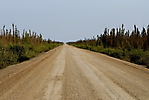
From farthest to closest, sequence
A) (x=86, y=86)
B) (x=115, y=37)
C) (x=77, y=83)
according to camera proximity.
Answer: (x=115, y=37) < (x=77, y=83) < (x=86, y=86)

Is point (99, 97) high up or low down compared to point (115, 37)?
down

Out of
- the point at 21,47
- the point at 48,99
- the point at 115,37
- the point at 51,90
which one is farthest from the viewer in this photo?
the point at 115,37

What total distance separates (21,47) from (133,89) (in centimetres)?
1408

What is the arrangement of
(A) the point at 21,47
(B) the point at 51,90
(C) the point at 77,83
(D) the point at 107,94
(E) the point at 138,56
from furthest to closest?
1. (A) the point at 21,47
2. (E) the point at 138,56
3. (C) the point at 77,83
4. (B) the point at 51,90
5. (D) the point at 107,94

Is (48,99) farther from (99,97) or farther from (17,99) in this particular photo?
(99,97)

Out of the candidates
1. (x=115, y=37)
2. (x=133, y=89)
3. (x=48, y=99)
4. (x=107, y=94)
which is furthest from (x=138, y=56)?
(x=115, y=37)

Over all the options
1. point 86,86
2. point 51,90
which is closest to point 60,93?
point 51,90

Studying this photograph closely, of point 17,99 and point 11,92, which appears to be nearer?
point 17,99

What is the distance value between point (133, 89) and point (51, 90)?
293 cm

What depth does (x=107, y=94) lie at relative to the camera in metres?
5.17

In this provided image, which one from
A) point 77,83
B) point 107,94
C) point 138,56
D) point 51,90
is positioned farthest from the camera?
point 138,56

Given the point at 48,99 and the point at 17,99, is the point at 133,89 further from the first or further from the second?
the point at 17,99

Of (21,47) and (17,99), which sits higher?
(21,47)

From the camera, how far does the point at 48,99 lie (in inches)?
186
